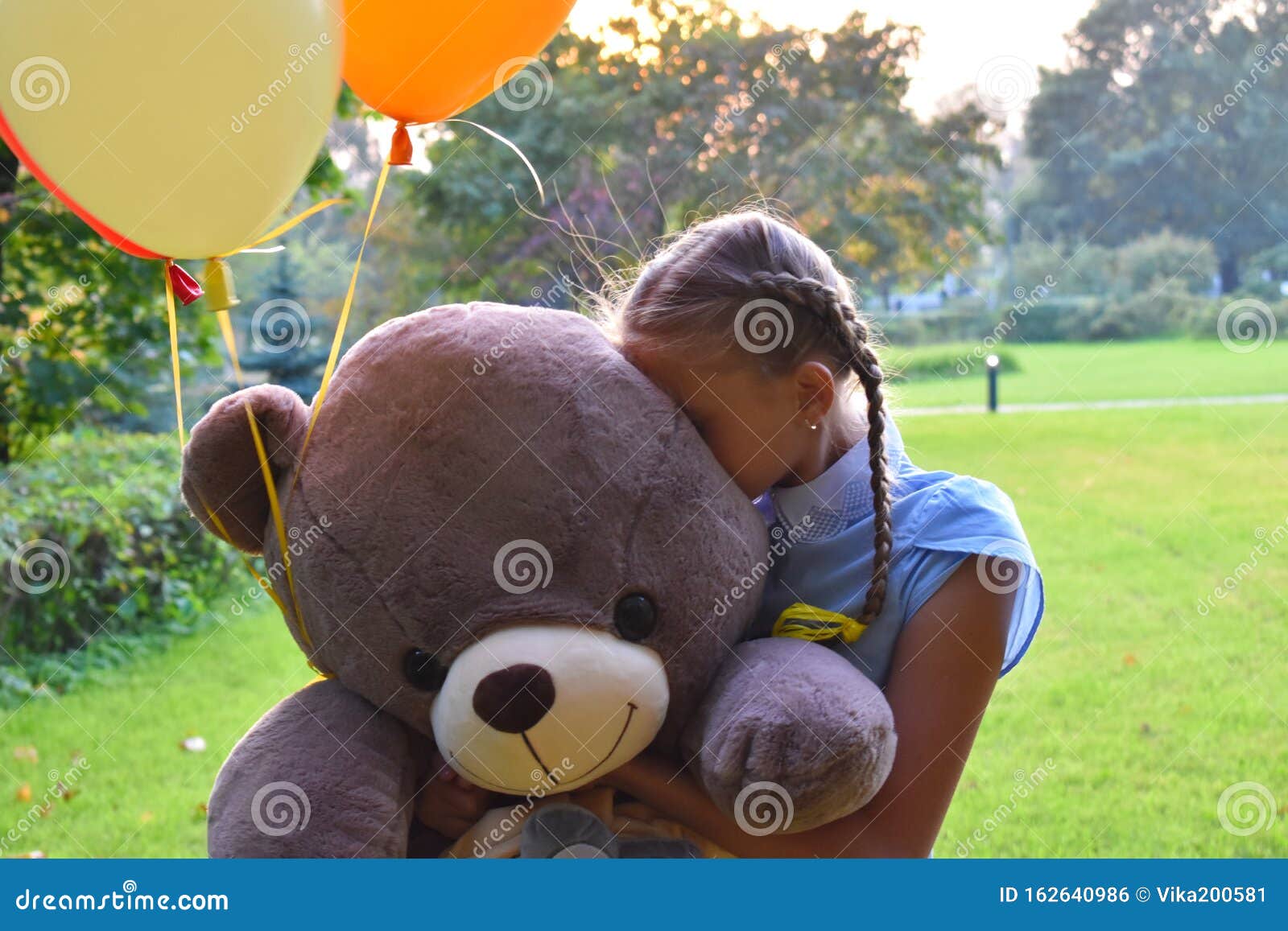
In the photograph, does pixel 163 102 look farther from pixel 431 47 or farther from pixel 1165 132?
pixel 1165 132

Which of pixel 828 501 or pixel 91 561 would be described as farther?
pixel 91 561

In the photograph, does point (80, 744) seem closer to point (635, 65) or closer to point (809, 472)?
point (809, 472)

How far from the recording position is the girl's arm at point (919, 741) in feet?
4.97

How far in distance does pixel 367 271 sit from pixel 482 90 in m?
9.51

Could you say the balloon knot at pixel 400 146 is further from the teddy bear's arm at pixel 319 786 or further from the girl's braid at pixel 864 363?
the teddy bear's arm at pixel 319 786

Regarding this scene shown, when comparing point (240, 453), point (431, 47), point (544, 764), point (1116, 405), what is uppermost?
point (431, 47)

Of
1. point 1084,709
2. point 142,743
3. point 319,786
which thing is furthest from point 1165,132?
point 319,786

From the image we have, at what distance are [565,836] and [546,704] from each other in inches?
8.9

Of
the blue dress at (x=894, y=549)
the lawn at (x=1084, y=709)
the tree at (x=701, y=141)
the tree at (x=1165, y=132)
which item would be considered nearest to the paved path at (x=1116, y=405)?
the tree at (x=701, y=141)

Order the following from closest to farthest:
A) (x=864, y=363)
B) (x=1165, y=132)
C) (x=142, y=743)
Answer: (x=864, y=363) < (x=142, y=743) < (x=1165, y=132)

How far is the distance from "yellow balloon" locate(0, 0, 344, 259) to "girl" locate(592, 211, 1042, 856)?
522 millimetres

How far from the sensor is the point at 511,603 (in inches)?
55.6

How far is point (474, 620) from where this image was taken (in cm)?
→ 142
